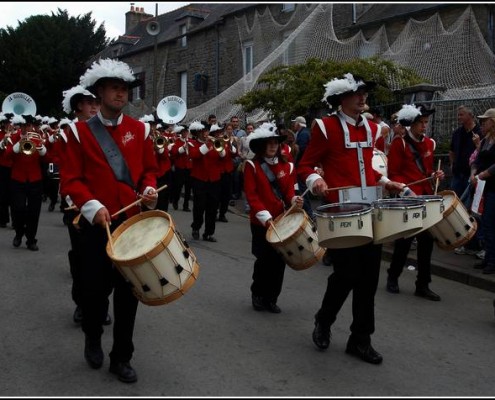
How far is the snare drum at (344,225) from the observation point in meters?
4.53

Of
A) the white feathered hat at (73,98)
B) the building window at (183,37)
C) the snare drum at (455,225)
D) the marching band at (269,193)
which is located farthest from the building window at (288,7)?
the white feathered hat at (73,98)

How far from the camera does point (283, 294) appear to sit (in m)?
7.04

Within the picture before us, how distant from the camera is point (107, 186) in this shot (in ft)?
14.6

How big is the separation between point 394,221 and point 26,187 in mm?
6659

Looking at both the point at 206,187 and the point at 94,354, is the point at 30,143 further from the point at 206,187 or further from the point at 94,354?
the point at 94,354

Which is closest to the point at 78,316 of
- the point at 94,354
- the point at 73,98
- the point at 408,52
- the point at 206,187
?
the point at 94,354

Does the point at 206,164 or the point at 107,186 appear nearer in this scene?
the point at 107,186

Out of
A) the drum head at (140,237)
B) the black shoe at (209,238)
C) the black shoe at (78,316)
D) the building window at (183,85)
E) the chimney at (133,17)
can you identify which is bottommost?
the black shoe at (209,238)

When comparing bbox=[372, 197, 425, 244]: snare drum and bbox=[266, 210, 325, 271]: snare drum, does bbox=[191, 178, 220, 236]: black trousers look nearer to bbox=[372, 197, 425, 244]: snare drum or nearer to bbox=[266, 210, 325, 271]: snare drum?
bbox=[266, 210, 325, 271]: snare drum

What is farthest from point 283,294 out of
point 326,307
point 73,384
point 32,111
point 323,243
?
point 32,111

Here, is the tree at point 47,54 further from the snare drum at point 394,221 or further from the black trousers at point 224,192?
the snare drum at point 394,221

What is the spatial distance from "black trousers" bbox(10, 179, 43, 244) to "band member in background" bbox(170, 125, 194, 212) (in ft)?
18.8

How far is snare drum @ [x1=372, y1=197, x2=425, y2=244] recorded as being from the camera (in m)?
4.70

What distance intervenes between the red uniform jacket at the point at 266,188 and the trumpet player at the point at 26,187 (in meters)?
4.37
